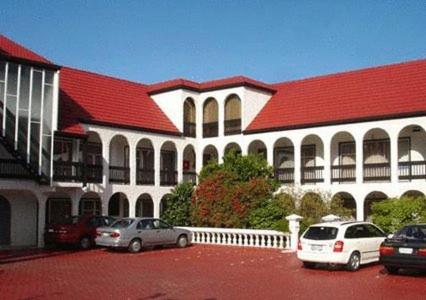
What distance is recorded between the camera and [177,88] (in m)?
36.2

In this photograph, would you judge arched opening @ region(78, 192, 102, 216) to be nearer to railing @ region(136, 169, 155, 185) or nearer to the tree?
railing @ region(136, 169, 155, 185)

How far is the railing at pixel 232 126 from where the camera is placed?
35.5m

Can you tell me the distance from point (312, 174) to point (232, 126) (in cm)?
593

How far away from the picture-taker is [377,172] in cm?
3050

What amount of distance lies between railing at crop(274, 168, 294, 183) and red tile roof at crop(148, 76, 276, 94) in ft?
18.2

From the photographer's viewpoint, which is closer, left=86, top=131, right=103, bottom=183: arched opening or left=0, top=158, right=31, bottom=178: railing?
left=0, top=158, right=31, bottom=178: railing

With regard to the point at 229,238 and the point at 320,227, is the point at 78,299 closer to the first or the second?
the point at 320,227

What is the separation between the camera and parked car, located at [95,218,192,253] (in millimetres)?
23766

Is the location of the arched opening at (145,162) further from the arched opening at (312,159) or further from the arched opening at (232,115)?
→ the arched opening at (312,159)

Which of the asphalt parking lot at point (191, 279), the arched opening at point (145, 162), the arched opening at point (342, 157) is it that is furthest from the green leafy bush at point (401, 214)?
the arched opening at point (145, 162)

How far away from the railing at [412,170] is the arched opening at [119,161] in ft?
46.0

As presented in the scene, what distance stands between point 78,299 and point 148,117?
74.8 ft

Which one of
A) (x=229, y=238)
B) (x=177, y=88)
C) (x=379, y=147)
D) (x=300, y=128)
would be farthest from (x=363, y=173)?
(x=177, y=88)

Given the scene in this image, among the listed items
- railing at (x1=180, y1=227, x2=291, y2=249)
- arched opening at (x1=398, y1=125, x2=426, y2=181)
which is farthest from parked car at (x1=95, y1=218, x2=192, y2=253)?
arched opening at (x1=398, y1=125, x2=426, y2=181)
